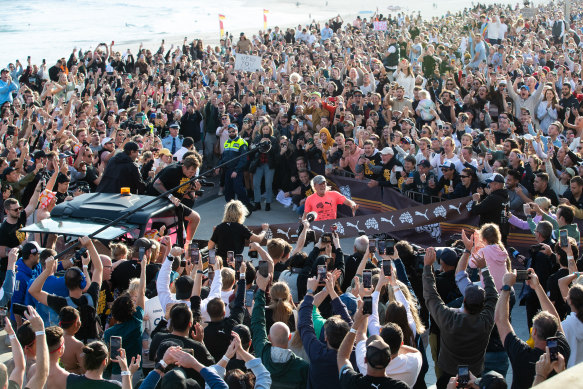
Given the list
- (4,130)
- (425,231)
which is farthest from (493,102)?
(4,130)

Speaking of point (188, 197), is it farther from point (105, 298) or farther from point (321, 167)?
point (321, 167)

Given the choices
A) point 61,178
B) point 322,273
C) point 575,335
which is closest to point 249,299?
point 322,273

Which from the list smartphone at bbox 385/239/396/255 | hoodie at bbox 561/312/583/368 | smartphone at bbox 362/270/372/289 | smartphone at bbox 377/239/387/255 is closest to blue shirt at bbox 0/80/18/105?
smartphone at bbox 377/239/387/255

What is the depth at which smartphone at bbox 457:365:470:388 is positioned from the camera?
425 centimetres

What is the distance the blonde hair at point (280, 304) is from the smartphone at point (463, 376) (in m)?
2.05

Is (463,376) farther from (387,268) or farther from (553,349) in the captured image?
(387,268)

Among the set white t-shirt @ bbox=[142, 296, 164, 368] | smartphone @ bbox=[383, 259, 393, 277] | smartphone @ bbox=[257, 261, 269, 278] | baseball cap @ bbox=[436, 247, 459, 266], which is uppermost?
smartphone @ bbox=[383, 259, 393, 277]

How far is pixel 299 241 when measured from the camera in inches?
320

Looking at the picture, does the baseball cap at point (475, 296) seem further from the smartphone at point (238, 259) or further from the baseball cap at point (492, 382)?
the smartphone at point (238, 259)

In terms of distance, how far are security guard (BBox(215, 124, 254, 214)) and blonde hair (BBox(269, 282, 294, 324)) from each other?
305 inches

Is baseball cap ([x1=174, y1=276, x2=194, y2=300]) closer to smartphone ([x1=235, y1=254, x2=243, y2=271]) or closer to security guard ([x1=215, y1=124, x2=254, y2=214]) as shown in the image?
smartphone ([x1=235, y1=254, x2=243, y2=271])

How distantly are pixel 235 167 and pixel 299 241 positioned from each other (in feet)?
20.2

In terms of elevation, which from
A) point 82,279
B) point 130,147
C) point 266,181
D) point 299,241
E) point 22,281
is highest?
point 130,147

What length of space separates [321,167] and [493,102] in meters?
3.92
